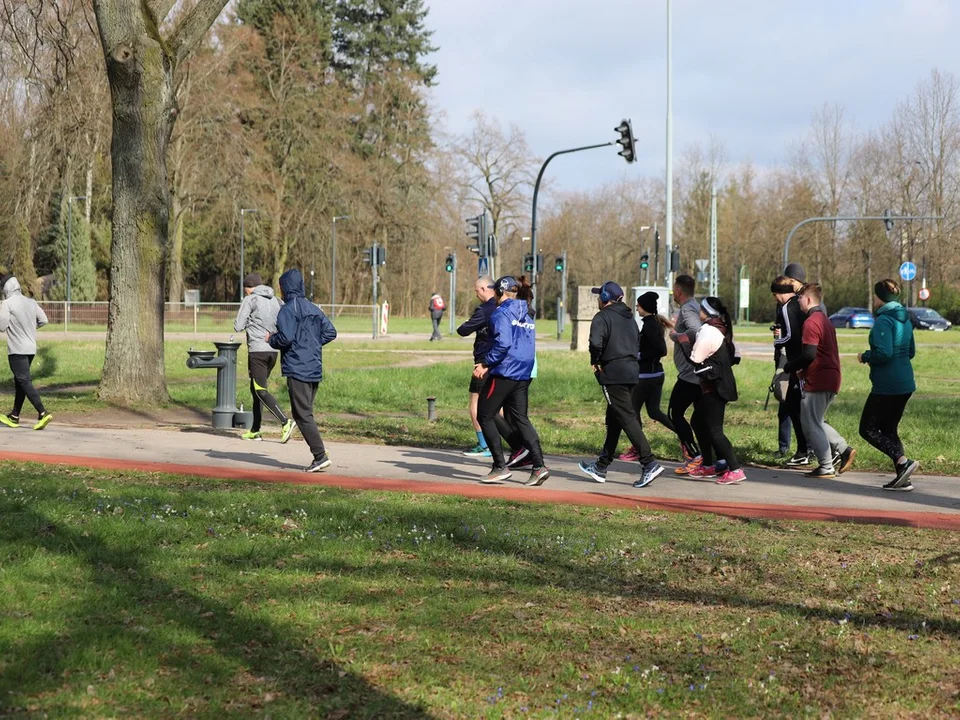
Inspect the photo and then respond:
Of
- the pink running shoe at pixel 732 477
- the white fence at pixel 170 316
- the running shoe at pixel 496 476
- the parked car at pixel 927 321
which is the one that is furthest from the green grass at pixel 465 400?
the parked car at pixel 927 321

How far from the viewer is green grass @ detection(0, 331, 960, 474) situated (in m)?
12.8

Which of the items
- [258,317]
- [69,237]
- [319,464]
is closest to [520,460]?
[319,464]

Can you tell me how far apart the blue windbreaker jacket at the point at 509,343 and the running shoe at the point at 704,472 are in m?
1.95

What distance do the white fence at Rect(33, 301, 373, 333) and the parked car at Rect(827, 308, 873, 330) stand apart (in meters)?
35.8

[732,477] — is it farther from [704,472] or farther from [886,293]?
[886,293]

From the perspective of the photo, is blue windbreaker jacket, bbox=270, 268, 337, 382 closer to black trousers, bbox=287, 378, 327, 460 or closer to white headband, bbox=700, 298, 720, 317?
black trousers, bbox=287, 378, 327, 460

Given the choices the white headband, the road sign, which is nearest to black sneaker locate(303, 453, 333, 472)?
the white headband

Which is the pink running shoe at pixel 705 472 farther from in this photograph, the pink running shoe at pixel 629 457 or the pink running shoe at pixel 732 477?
the pink running shoe at pixel 629 457

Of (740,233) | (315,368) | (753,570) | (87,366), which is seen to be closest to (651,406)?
(315,368)

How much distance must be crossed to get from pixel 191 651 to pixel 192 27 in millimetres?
12328

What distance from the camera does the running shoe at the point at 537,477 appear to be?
385 inches

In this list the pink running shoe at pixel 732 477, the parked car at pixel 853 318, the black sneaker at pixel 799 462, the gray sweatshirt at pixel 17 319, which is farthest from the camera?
the parked car at pixel 853 318

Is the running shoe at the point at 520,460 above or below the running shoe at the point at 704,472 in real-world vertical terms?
above

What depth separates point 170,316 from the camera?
4462 centimetres
